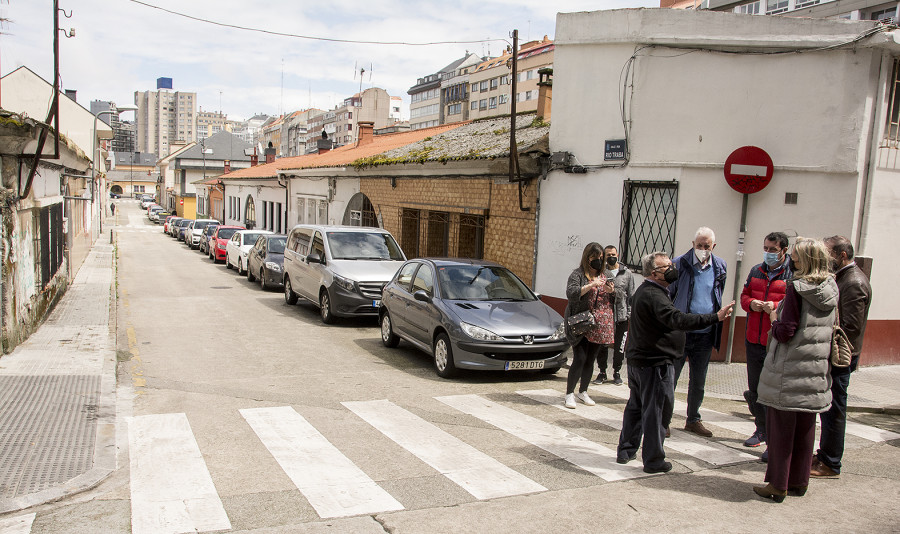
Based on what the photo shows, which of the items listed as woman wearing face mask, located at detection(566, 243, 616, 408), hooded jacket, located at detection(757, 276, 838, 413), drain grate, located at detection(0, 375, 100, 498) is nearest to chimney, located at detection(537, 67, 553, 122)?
woman wearing face mask, located at detection(566, 243, 616, 408)

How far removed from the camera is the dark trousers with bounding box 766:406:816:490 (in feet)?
16.3

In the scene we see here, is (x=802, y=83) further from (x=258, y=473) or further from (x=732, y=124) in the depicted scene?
(x=258, y=473)

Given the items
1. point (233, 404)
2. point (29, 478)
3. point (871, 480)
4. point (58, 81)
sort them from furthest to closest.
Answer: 1. point (58, 81)
2. point (233, 404)
3. point (871, 480)
4. point (29, 478)

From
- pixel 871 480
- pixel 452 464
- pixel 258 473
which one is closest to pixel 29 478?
pixel 258 473

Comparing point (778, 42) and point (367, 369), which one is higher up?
point (778, 42)

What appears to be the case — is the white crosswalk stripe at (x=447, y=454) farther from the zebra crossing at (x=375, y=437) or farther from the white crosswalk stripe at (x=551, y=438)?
the white crosswalk stripe at (x=551, y=438)

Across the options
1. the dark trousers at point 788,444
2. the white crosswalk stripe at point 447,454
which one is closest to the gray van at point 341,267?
the white crosswalk stripe at point 447,454

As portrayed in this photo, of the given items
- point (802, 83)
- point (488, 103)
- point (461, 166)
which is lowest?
point (461, 166)

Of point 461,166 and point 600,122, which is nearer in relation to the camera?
point 600,122

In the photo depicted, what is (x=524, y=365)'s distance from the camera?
888cm

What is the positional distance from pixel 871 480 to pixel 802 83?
633 centimetres

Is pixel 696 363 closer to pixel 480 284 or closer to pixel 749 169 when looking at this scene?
pixel 480 284

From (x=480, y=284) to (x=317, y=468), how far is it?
4941 millimetres

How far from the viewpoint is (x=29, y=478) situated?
202 inches
